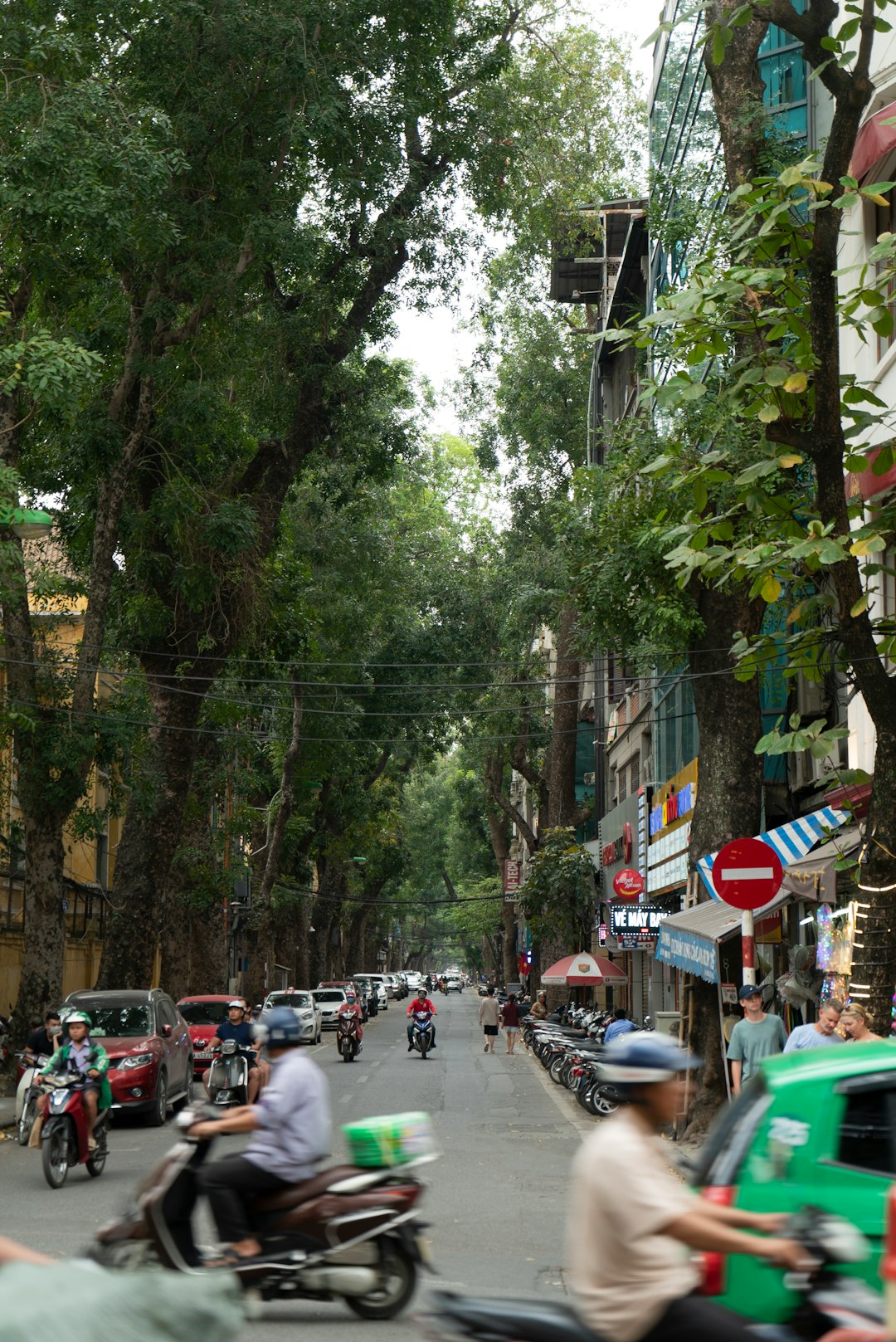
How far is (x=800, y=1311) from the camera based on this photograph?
217 inches

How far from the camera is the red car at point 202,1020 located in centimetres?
2822

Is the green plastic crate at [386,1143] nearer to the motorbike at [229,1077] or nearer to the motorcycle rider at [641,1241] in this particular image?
the motorcycle rider at [641,1241]

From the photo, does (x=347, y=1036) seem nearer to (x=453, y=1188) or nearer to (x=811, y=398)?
(x=453, y=1188)

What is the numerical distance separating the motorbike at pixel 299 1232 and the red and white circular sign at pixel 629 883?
22.8m

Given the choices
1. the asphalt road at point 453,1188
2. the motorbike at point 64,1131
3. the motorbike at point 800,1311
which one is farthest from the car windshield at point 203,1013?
the motorbike at point 800,1311

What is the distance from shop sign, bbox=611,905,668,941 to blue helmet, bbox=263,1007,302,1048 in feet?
73.0

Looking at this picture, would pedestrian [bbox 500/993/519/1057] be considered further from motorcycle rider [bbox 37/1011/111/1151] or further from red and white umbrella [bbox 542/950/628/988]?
motorcycle rider [bbox 37/1011/111/1151]

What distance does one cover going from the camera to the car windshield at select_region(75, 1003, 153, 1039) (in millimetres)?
21000

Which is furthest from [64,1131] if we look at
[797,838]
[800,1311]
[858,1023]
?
[800,1311]

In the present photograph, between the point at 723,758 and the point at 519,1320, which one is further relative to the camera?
the point at 723,758

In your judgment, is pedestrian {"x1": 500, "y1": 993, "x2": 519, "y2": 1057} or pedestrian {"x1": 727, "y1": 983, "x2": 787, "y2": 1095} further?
pedestrian {"x1": 500, "y1": 993, "x2": 519, "y2": 1057}

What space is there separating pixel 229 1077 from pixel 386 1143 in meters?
12.8

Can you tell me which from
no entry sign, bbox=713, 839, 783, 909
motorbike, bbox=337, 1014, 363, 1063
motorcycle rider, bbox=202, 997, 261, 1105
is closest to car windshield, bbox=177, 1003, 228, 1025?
motorbike, bbox=337, 1014, 363, 1063

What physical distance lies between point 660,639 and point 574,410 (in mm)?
25491
